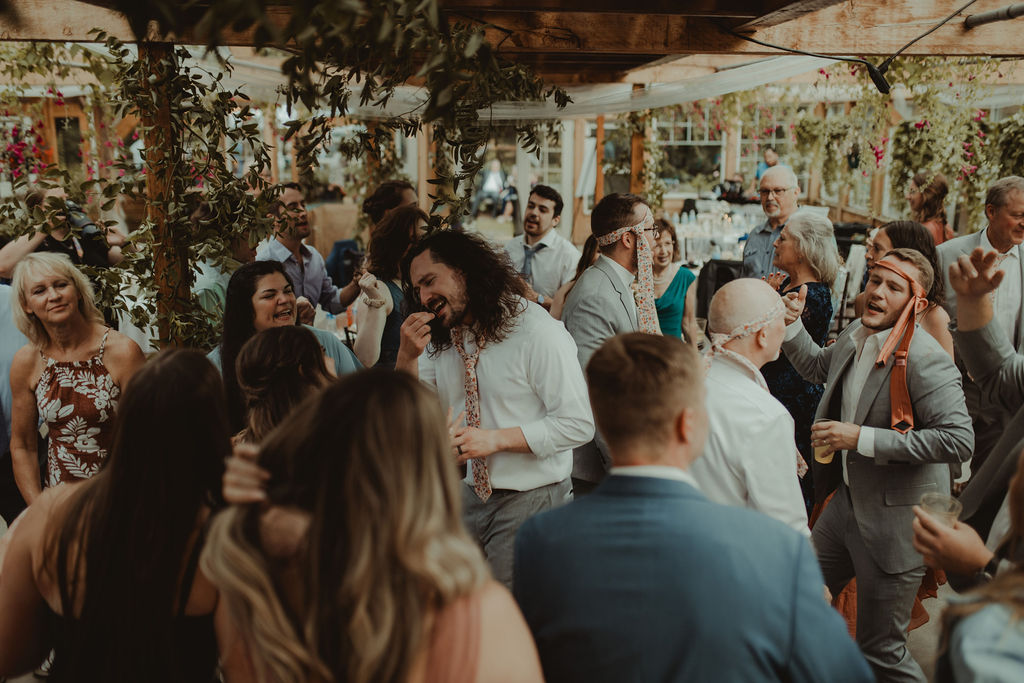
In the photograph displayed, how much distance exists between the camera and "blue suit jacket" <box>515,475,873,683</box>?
1244 millimetres

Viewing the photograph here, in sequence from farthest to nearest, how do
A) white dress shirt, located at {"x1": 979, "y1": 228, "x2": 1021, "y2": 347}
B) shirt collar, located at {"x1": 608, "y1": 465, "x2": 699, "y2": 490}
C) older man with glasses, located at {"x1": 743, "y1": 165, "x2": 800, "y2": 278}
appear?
older man with glasses, located at {"x1": 743, "y1": 165, "x2": 800, "y2": 278}, white dress shirt, located at {"x1": 979, "y1": 228, "x2": 1021, "y2": 347}, shirt collar, located at {"x1": 608, "y1": 465, "x2": 699, "y2": 490}

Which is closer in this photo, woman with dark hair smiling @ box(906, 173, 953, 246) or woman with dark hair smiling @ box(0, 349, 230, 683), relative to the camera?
woman with dark hair smiling @ box(0, 349, 230, 683)

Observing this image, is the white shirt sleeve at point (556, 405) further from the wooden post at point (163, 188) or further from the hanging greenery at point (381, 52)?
the wooden post at point (163, 188)

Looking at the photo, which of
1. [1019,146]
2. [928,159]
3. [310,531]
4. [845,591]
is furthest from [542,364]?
[928,159]

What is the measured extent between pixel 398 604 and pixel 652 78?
20.6 feet

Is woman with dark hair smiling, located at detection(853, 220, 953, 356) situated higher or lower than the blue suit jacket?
higher

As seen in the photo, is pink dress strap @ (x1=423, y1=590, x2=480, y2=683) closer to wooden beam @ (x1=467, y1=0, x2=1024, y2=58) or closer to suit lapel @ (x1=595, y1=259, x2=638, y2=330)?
suit lapel @ (x1=595, y1=259, x2=638, y2=330)

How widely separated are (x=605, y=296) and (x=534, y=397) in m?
0.84

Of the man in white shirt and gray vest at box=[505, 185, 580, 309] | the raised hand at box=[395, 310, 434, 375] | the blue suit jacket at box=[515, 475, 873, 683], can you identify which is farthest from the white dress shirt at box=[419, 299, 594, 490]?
the man in white shirt and gray vest at box=[505, 185, 580, 309]

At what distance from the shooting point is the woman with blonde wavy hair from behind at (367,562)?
1.11 m

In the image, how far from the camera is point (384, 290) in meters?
3.62

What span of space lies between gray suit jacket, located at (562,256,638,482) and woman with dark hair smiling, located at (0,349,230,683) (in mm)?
1903

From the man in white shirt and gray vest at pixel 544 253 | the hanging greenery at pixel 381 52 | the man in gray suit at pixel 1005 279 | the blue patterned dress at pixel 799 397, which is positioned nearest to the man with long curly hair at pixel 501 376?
the hanging greenery at pixel 381 52

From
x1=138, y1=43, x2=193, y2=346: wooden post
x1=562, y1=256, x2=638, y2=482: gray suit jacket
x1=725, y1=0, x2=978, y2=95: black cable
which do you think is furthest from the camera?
x1=725, y1=0, x2=978, y2=95: black cable
